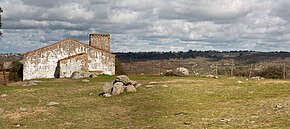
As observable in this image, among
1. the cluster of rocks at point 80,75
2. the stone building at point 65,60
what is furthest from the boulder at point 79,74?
the stone building at point 65,60

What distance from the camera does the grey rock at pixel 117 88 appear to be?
2349cm

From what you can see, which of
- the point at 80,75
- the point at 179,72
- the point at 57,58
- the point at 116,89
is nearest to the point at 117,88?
the point at 116,89

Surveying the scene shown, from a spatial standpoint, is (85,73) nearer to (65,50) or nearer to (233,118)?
(65,50)

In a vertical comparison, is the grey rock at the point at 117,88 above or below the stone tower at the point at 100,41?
below

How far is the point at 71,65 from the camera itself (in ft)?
135

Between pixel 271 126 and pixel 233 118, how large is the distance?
2.00 metres

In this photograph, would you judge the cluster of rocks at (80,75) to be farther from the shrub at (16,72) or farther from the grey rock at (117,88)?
the grey rock at (117,88)

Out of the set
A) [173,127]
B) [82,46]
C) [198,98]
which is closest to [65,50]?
[82,46]

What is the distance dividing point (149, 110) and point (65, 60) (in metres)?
25.4

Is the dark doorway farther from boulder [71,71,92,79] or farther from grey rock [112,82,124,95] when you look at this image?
grey rock [112,82,124,95]

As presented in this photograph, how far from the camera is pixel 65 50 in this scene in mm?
43031

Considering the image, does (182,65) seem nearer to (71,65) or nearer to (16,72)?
(71,65)

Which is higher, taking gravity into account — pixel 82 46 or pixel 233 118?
pixel 82 46

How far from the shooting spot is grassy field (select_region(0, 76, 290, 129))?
44.0 ft
